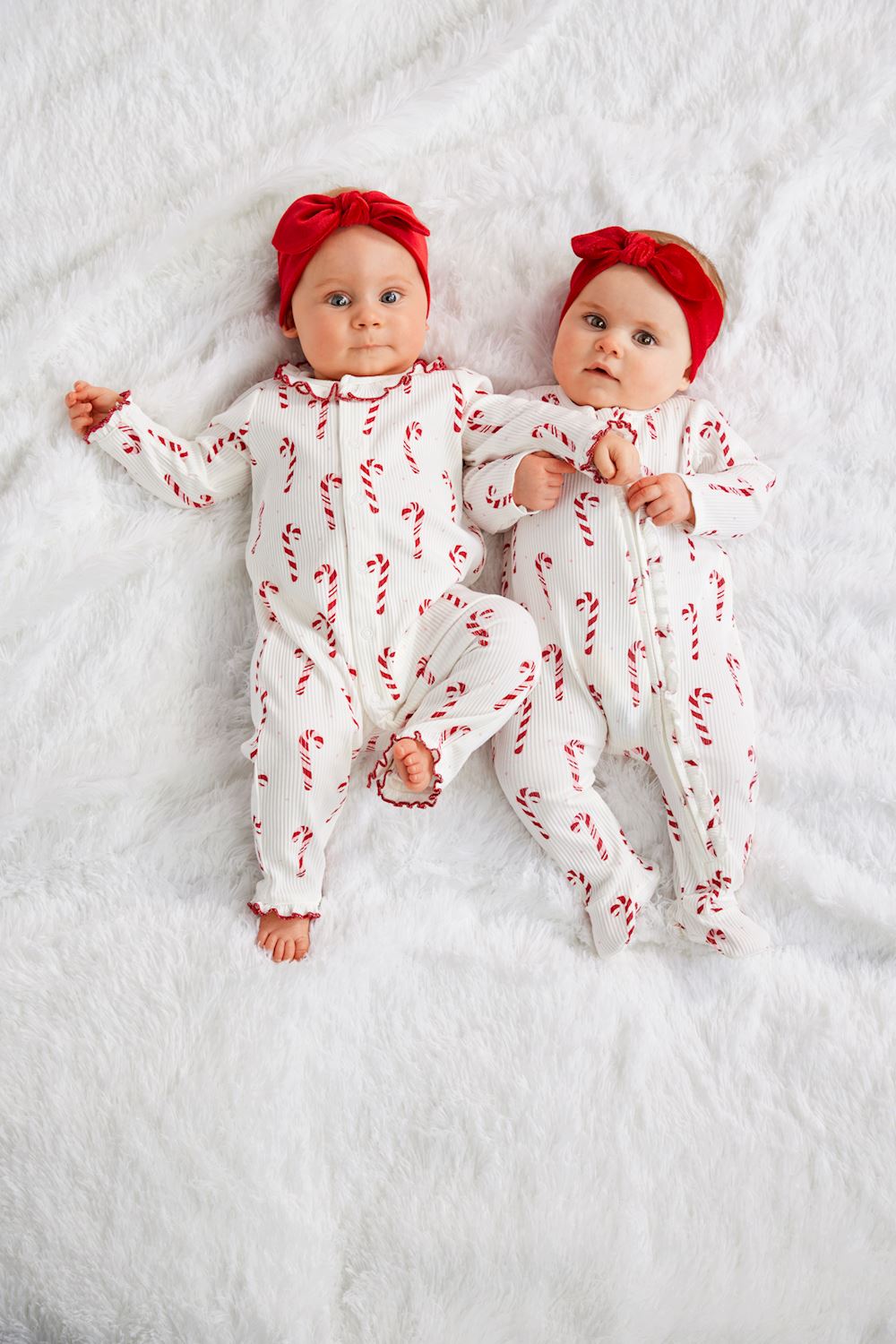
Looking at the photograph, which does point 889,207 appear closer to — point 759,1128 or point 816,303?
point 816,303

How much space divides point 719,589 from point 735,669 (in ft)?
0.43

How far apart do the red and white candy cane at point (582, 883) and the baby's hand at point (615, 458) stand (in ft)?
1.94

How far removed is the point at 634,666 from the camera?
1.71 meters

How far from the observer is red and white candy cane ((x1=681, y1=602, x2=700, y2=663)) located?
1713mm

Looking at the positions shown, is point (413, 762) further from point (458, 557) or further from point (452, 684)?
point (458, 557)

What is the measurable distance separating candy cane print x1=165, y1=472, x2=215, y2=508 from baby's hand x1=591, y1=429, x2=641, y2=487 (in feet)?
1.98

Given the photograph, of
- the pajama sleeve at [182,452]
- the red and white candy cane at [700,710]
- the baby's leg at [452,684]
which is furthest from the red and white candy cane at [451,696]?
the pajama sleeve at [182,452]

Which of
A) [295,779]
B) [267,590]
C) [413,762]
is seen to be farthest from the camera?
[267,590]

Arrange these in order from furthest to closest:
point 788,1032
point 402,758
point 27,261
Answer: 1. point 27,261
2. point 788,1032
3. point 402,758

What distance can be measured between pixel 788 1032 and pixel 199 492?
1.21 m

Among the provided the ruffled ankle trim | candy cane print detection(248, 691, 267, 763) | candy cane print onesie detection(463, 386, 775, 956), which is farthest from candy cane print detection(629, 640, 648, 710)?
candy cane print detection(248, 691, 267, 763)

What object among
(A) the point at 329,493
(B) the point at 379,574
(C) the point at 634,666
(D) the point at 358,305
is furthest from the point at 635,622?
(D) the point at 358,305

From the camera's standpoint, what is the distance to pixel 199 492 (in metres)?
1.75

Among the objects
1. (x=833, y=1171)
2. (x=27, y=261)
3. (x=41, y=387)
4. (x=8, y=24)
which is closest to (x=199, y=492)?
(x=41, y=387)
